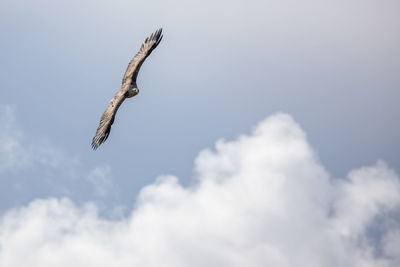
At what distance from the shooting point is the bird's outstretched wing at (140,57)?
62625 millimetres

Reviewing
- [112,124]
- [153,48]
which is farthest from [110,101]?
[153,48]

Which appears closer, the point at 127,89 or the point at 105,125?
the point at 105,125

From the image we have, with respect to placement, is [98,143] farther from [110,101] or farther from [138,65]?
[138,65]

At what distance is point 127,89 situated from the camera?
61.9m

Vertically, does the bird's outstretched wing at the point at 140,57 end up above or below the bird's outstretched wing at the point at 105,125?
above

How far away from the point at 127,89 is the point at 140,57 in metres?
2.92

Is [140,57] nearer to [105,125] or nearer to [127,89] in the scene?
[127,89]

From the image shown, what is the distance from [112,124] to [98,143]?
1.75m

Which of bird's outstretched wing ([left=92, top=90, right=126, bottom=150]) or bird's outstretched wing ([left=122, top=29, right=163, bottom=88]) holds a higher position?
bird's outstretched wing ([left=122, top=29, right=163, bottom=88])

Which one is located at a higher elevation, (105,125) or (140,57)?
(140,57)

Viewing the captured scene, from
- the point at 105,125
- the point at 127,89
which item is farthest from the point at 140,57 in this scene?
the point at 105,125

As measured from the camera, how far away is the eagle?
59.7m

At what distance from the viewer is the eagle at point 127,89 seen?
59.7m

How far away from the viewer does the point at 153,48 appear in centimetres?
6356
